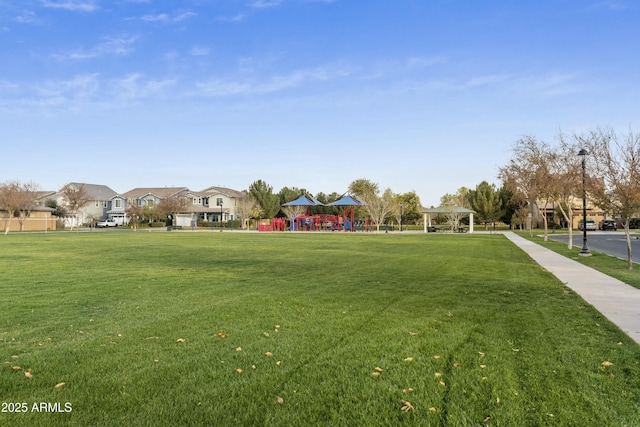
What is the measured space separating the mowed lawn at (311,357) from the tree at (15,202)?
50.7 meters

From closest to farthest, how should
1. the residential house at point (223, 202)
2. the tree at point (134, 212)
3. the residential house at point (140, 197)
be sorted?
the tree at point (134, 212) < the residential house at point (223, 202) < the residential house at point (140, 197)

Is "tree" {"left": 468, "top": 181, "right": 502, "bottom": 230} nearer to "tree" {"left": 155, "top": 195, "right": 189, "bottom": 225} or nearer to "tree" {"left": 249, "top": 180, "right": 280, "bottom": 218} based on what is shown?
"tree" {"left": 249, "top": 180, "right": 280, "bottom": 218}

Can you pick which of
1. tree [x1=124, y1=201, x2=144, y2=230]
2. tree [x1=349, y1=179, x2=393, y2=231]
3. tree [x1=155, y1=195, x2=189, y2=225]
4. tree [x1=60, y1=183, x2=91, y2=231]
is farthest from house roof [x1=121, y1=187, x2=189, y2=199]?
tree [x1=349, y1=179, x2=393, y2=231]

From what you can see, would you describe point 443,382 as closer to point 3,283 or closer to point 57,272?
point 3,283

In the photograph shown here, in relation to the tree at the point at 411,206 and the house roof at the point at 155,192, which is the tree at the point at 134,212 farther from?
the tree at the point at 411,206

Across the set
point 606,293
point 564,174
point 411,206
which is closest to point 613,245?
point 564,174

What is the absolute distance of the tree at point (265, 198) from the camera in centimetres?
7144

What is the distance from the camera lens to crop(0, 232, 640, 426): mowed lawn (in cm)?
359

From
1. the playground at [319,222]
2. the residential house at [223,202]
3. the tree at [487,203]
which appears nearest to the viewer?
the playground at [319,222]

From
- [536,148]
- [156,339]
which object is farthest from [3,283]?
[536,148]

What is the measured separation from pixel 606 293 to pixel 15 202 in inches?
2311

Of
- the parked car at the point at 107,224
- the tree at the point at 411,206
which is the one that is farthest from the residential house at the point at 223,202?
the tree at the point at 411,206

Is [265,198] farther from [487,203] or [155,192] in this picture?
[487,203]

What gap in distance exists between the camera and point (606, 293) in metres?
9.38
